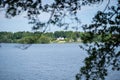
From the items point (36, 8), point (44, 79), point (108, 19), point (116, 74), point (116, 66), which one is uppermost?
point (116, 74)

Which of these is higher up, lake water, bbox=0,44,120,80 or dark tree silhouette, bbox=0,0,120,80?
lake water, bbox=0,44,120,80

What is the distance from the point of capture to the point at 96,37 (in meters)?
5.48

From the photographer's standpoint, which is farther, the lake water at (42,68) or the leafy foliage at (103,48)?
the lake water at (42,68)

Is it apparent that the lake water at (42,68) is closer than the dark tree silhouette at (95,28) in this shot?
No

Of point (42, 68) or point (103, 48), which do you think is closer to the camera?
point (103, 48)

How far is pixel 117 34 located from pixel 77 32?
34.7 inches

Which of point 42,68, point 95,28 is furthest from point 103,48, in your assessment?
point 42,68

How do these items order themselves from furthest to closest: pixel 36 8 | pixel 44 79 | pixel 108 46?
pixel 44 79
pixel 108 46
pixel 36 8

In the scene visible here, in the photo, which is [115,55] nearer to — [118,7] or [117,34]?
[117,34]

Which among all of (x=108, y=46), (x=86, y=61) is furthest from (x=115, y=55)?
(x=86, y=61)

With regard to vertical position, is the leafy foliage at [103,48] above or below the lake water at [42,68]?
below

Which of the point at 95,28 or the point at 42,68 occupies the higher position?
the point at 42,68

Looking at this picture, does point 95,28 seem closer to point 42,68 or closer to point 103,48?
point 103,48

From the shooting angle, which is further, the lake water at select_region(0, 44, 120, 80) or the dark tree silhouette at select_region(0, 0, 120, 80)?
the lake water at select_region(0, 44, 120, 80)
